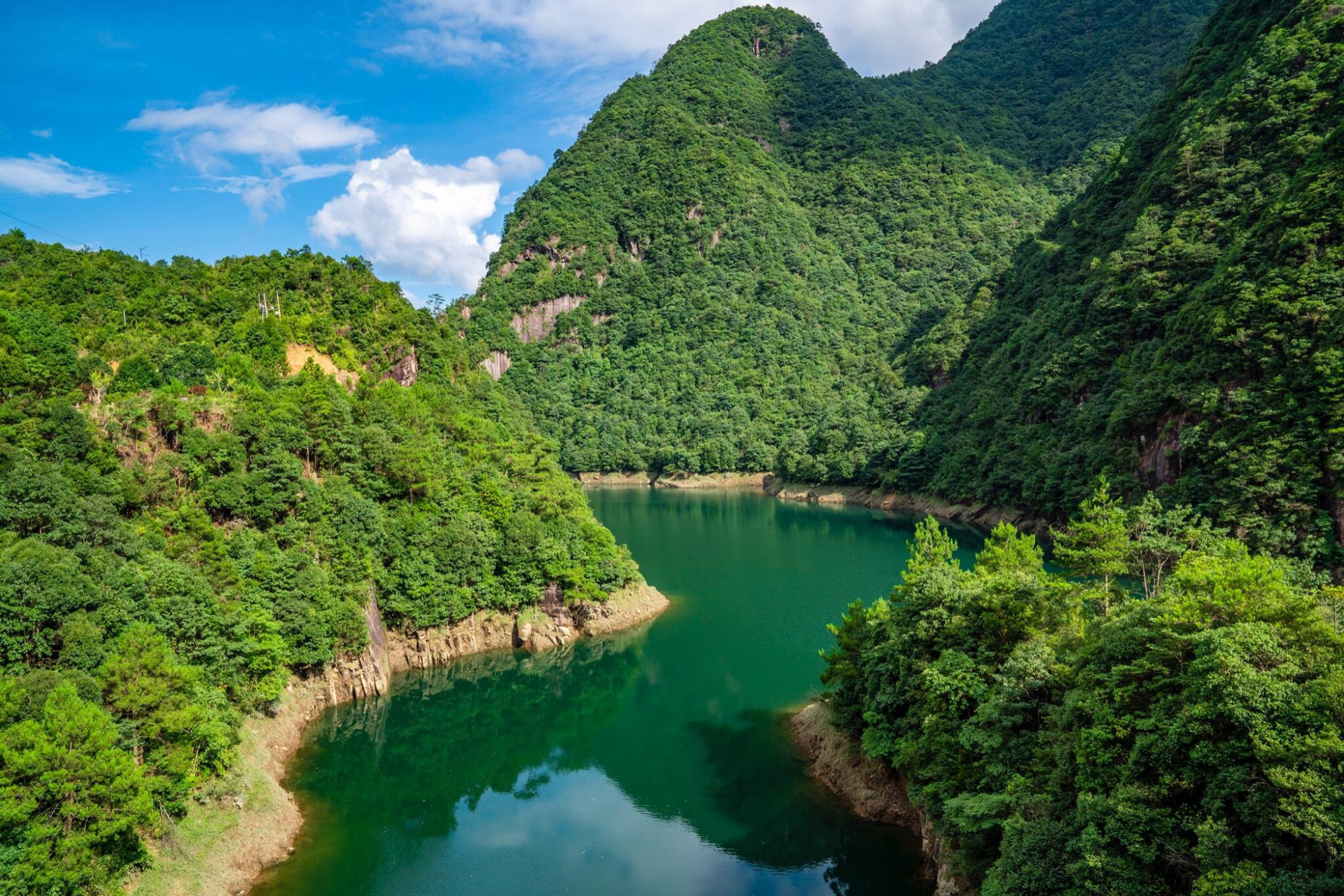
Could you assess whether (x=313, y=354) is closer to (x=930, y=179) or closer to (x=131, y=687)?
(x=131, y=687)

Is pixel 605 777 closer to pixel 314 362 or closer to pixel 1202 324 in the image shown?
pixel 314 362

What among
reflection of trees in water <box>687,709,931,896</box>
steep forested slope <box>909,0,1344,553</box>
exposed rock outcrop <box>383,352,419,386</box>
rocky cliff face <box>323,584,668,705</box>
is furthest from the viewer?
exposed rock outcrop <box>383,352,419,386</box>

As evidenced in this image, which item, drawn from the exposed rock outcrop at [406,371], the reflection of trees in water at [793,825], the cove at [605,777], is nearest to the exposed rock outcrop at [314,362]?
the exposed rock outcrop at [406,371]

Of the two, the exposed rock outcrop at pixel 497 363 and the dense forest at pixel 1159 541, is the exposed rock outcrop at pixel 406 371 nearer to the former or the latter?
the dense forest at pixel 1159 541

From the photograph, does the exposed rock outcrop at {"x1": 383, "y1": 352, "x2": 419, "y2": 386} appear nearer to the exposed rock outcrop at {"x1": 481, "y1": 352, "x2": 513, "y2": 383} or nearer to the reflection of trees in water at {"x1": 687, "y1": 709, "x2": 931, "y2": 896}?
the reflection of trees in water at {"x1": 687, "y1": 709, "x2": 931, "y2": 896}

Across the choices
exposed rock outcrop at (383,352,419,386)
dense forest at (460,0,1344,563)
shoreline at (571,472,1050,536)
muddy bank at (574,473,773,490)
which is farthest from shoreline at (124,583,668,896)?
muddy bank at (574,473,773,490)

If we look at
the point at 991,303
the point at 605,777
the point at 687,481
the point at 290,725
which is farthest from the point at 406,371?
the point at 991,303

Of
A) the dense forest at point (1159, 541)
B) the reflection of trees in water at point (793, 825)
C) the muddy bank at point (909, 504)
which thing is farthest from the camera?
the muddy bank at point (909, 504)

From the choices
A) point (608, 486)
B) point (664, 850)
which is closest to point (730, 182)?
point (608, 486)

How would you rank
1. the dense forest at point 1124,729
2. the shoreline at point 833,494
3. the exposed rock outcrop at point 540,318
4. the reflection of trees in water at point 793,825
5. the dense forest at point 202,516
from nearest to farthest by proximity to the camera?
the dense forest at point 1124,729 → the dense forest at point 202,516 → the reflection of trees in water at point 793,825 → the shoreline at point 833,494 → the exposed rock outcrop at point 540,318
